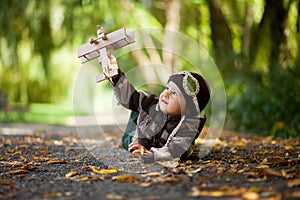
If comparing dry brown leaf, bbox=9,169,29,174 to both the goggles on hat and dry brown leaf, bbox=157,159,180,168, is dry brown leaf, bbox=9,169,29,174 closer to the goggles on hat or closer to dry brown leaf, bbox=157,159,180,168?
dry brown leaf, bbox=157,159,180,168

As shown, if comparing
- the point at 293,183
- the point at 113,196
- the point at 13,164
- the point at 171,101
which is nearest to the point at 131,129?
the point at 171,101

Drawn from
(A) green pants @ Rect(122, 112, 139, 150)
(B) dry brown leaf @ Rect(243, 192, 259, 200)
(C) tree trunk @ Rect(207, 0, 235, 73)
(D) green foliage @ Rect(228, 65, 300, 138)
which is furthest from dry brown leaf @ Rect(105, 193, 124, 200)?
(C) tree trunk @ Rect(207, 0, 235, 73)

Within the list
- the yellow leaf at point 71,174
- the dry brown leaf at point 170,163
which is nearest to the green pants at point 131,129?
the dry brown leaf at point 170,163

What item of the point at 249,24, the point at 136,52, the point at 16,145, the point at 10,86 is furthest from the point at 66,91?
the point at 16,145

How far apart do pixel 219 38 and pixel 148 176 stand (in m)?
6.44

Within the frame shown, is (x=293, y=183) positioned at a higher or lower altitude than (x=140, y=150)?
lower

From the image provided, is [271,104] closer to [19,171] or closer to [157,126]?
[157,126]

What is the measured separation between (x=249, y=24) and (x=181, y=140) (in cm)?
646

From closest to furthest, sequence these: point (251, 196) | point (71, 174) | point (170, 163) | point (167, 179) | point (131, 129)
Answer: point (251, 196) → point (167, 179) → point (71, 174) → point (170, 163) → point (131, 129)

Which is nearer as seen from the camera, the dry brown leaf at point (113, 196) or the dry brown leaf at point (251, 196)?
the dry brown leaf at point (251, 196)

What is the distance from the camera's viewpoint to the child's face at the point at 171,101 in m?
3.71

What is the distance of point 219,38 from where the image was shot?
9.18 meters

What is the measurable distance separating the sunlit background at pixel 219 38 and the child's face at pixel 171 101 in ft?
9.33

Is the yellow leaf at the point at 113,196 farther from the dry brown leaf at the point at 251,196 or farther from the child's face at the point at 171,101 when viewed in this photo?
the child's face at the point at 171,101
